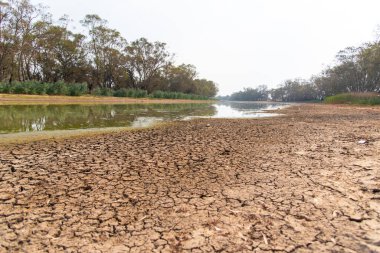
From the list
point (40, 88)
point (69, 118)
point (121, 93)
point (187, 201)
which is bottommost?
point (187, 201)

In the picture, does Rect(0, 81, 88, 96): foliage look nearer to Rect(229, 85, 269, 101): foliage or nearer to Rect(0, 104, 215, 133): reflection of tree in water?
Rect(0, 104, 215, 133): reflection of tree in water

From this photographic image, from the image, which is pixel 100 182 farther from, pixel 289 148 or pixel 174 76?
pixel 174 76

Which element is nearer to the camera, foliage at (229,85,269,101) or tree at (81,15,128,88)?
tree at (81,15,128,88)

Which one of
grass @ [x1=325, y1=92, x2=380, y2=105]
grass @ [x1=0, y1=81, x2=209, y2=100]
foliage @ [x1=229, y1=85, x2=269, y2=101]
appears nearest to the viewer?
grass @ [x1=0, y1=81, x2=209, y2=100]

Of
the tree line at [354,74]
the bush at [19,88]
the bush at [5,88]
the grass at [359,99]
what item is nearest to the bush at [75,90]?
the bush at [19,88]

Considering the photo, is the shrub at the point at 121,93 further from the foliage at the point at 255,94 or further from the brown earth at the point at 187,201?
the foliage at the point at 255,94

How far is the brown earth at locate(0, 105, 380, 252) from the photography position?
194cm

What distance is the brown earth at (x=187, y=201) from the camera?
6.38ft

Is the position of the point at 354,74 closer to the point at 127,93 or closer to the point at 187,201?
the point at 127,93

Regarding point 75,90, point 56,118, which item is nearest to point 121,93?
point 75,90

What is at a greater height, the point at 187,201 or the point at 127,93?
the point at 127,93

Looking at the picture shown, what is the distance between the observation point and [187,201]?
2658 mm

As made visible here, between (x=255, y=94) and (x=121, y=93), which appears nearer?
(x=121, y=93)

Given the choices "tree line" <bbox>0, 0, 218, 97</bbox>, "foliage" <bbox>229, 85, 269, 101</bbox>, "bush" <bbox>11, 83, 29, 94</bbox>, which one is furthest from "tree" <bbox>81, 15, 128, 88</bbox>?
"foliage" <bbox>229, 85, 269, 101</bbox>
